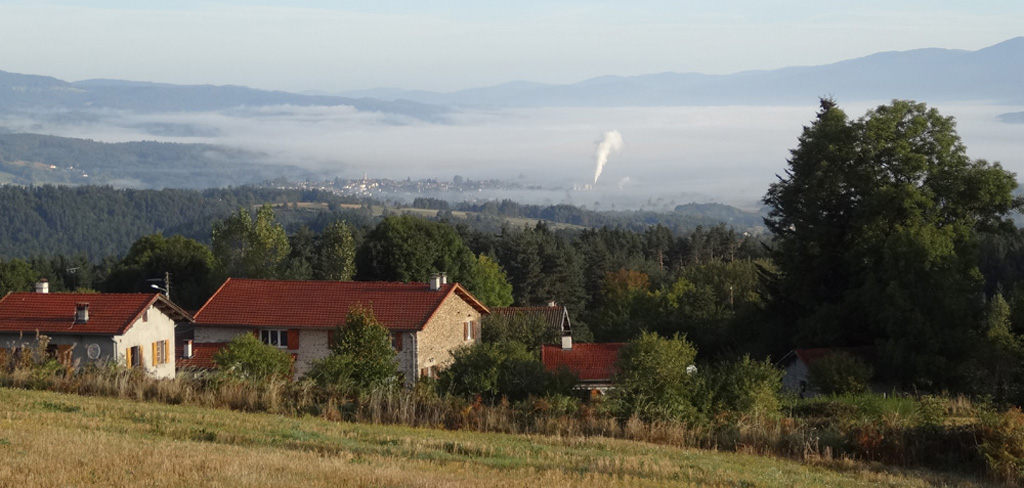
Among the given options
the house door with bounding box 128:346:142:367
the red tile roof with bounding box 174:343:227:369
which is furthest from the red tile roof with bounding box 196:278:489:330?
the house door with bounding box 128:346:142:367

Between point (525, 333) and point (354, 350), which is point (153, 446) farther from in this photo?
point (525, 333)

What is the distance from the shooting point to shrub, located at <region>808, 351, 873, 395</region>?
31.4 meters

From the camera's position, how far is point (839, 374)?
31.9 m

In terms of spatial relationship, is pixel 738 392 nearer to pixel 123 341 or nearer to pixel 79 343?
pixel 123 341

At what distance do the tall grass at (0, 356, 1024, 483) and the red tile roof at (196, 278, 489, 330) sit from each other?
66.1 ft

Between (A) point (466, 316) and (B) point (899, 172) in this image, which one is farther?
(A) point (466, 316)

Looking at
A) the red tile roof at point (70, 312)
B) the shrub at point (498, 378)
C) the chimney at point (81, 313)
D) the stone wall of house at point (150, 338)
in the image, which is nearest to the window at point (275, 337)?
the stone wall of house at point (150, 338)

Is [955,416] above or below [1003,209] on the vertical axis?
below

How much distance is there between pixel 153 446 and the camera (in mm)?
12766

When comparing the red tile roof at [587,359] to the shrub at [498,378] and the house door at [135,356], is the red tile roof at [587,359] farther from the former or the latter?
the shrub at [498,378]

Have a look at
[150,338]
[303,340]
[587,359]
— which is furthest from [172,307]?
[587,359]

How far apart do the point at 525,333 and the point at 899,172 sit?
16.4 meters

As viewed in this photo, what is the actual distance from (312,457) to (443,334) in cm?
2949

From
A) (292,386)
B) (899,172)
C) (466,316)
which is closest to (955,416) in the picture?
(292,386)
